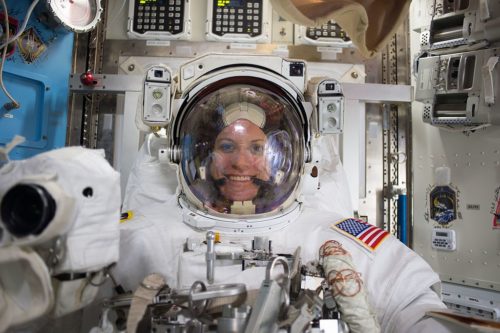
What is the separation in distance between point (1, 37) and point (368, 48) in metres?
1.67

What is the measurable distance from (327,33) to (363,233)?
1.29 metres

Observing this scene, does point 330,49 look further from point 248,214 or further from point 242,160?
point 248,214

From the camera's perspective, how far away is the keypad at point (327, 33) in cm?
218

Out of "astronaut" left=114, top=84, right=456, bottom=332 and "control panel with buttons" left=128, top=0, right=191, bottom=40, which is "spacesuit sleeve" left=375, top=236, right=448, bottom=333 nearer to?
"astronaut" left=114, top=84, right=456, bottom=332

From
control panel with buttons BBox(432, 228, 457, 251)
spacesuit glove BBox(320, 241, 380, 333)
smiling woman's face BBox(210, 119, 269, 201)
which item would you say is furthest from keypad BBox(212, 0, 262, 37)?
spacesuit glove BBox(320, 241, 380, 333)

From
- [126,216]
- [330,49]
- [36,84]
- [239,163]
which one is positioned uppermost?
[330,49]

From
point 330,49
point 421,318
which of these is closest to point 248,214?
point 421,318

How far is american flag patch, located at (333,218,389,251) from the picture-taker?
1.36 meters

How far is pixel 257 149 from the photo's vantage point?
4.81ft

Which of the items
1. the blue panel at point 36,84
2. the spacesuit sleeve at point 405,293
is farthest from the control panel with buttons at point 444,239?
the blue panel at point 36,84

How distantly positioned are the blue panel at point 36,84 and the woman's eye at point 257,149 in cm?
113

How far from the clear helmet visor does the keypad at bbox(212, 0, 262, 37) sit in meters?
0.81

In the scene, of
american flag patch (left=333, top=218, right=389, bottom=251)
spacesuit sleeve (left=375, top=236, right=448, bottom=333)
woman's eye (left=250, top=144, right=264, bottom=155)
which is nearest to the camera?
spacesuit sleeve (left=375, top=236, right=448, bottom=333)

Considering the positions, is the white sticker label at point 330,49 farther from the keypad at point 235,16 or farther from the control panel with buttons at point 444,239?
the control panel with buttons at point 444,239
